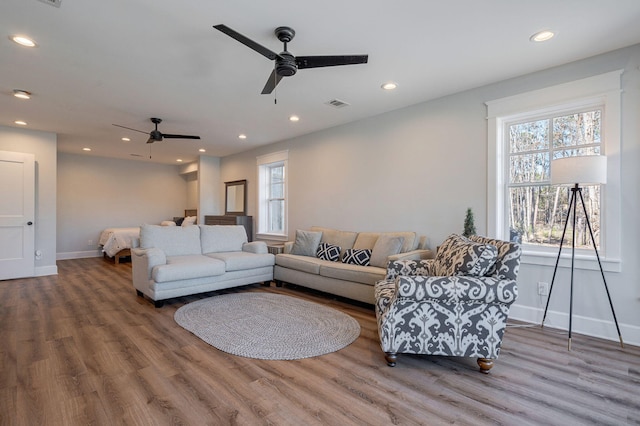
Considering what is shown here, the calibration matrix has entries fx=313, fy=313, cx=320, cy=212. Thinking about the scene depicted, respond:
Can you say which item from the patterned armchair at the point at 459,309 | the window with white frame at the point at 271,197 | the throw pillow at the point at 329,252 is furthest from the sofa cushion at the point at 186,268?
the patterned armchair at the point at 459,309

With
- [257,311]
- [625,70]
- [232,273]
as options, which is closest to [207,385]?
[257,311]

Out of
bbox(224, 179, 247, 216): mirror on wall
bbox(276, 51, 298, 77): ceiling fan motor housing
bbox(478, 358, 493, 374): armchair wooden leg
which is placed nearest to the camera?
bbox(478, 358, 493, 374): armchair wooden leg

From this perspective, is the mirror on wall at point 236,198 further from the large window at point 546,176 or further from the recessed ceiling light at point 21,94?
the large window at point 546,176

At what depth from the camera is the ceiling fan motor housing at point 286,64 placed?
2.33 m

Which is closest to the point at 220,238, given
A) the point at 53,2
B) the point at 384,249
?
the point at 384,249

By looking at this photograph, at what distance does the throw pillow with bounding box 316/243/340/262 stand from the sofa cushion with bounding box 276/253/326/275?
104 millimetres

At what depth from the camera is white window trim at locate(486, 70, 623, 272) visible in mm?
2826

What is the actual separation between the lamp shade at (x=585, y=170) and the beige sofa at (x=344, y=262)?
1630 mm

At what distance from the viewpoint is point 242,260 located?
14.6 ft

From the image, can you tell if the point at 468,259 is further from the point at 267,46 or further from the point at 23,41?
the point at 23,41

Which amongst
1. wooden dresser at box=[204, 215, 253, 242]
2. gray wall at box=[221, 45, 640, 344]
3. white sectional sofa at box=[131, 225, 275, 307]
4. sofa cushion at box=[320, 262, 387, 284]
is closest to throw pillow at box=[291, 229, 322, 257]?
white sectional sofa at box=[131, 225, 275, 307]

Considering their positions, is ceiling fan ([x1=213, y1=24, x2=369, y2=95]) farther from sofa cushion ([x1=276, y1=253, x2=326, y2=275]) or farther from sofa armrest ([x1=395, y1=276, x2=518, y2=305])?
sofa cushion ([x1=276, y1=253, x2=326, y2=275])

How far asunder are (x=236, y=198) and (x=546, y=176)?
6111 millimetres

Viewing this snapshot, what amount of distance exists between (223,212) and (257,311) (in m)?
4.86
